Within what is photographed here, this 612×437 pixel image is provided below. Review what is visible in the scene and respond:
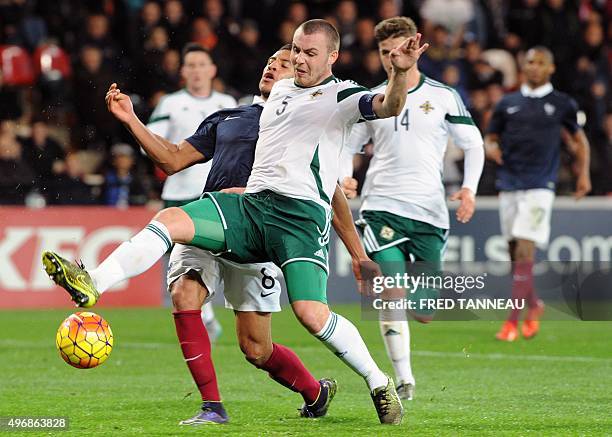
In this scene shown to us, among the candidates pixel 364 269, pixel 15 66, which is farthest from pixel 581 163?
pixel 15 66

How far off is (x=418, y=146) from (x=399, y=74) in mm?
2745

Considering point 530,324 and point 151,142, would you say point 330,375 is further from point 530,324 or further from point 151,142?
point 530,324

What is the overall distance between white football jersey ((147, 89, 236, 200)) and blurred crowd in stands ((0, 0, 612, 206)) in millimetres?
4064

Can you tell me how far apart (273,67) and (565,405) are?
107 inches

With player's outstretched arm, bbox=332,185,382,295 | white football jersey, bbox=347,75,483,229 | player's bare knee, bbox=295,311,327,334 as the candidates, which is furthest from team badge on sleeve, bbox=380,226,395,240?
player's bare knee, bbox=295,311,327,334

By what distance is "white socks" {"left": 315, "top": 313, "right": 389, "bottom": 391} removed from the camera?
6773 mm

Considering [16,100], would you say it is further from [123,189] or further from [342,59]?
[342,59]

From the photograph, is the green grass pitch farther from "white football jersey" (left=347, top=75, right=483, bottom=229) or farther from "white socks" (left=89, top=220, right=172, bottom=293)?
"white football jersey" (left=347, top=75, right=483, bottom=229)

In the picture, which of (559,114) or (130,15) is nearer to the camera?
(559,114)

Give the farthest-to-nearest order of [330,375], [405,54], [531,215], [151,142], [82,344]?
[531,215]
[330,375]
[151,142]
[82,344]
[405,54]

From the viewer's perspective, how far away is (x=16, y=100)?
682 inches

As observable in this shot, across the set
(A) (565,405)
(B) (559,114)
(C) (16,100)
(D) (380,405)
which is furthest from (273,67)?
(C) (16,100)

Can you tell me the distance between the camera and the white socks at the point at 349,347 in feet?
22.2

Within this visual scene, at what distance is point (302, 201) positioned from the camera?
22.5 feet
